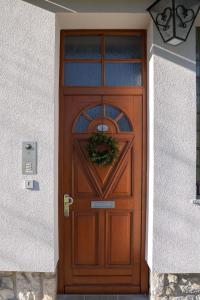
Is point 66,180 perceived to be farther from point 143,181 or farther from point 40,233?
point 143,181

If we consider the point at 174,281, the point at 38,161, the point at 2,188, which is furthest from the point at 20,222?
the point at 174,281

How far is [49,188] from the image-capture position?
3488 millimetres

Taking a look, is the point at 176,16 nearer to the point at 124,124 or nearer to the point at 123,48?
the point at 123,48

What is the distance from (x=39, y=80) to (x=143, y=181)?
5.54 ft

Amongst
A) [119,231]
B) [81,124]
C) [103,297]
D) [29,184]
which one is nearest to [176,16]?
[81,124]

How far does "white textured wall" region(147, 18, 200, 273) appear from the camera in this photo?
350 cm

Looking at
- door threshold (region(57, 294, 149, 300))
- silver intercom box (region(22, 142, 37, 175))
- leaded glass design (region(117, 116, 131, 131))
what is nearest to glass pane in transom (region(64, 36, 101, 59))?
leaded glass design (region(117, 116, 131, 131))

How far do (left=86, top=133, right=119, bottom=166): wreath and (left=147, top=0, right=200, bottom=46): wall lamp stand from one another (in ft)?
4.21

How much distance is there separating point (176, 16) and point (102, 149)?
1633 mm

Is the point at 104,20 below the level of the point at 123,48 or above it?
above

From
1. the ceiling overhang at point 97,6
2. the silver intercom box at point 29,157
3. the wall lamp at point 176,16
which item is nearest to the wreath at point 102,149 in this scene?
the silver intercom box at point 29,157

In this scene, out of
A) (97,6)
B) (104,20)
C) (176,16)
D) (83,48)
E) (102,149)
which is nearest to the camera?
(176,16)

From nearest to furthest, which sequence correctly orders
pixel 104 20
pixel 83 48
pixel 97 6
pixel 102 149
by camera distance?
pixel 97 6, pixel 104 20, pixel 102 149, pixel 83 48

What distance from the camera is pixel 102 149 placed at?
3.79 meters
